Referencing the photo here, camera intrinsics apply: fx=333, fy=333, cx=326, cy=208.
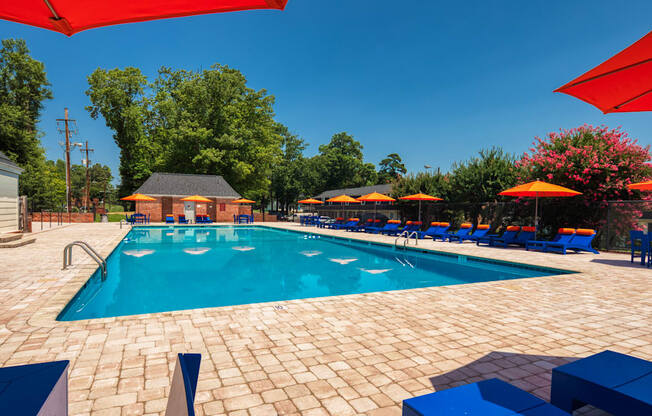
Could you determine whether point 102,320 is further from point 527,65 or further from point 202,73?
point 202,73

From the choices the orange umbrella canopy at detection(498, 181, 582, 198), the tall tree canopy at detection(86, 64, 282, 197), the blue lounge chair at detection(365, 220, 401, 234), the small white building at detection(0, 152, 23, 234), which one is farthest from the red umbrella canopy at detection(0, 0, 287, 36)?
the tall tree canopy at detection(86, 64, 282, 197)

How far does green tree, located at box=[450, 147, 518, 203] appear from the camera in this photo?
16625 mm

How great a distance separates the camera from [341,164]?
5719 centimetres

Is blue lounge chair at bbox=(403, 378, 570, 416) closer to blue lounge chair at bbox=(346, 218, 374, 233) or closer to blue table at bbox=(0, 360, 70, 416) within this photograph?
blue table at bbox=(0, 360, 70, 416)

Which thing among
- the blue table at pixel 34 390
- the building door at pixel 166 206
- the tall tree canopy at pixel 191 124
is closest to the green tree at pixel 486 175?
the blue table at pixel 34 390

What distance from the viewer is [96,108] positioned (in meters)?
36.9

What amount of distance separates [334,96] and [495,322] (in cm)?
4161

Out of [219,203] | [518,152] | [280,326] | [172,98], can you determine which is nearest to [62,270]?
[280,326]

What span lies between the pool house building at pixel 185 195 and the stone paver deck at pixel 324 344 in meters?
25.8

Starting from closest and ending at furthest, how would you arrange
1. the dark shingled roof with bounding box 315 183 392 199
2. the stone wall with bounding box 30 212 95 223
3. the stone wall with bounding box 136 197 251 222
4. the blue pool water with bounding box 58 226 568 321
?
the blue pool water with bounding box 58 226 568 321 → the stone wall with bounding box 30 212 95 223 → the stone wall with bounding box 136 197 251 222 → the dark shingled roof with bounding box 315 183 392 199

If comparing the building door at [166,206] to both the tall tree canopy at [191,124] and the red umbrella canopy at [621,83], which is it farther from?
the red umbrella canopy at [621,83]

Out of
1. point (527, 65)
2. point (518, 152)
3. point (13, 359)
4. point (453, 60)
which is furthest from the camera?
point (453, 60)

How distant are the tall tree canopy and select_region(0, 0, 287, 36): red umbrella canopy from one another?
111ft

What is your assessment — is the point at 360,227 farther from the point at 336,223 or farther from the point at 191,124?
the point at 191,124
